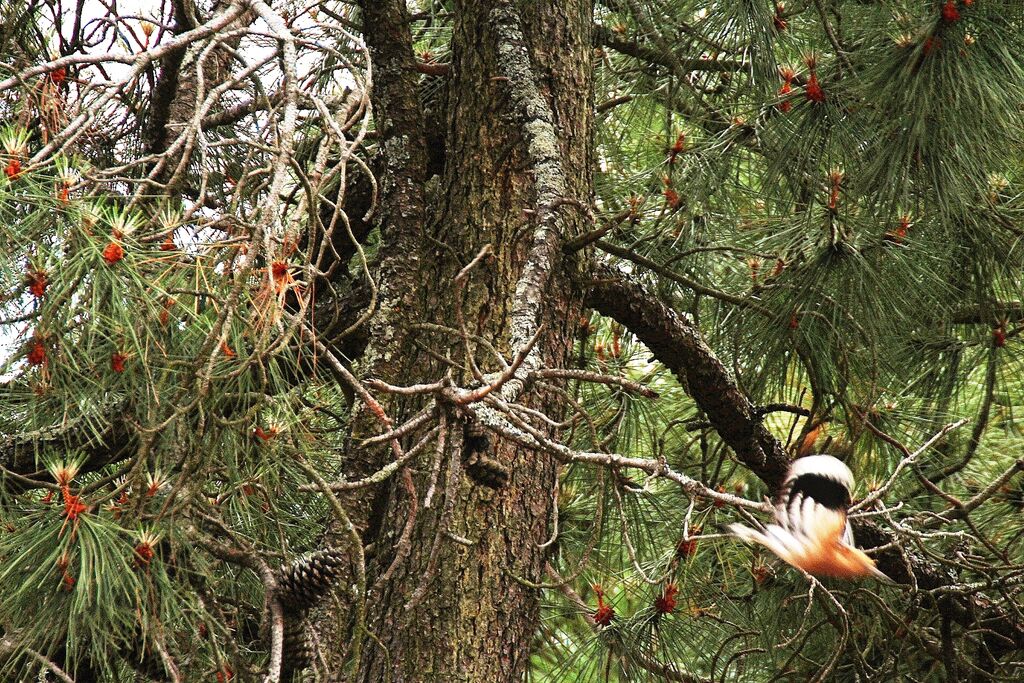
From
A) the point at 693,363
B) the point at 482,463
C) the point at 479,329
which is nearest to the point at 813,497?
the point at 482,463

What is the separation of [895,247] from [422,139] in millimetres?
904

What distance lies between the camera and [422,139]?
1720mm

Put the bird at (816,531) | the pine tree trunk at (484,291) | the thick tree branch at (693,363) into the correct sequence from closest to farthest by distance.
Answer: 1. the bird at (816,531)
2. the pine tree trunk at (484,291)
3. the thick tree branch at (693,363)

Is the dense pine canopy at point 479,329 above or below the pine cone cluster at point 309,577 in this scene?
above

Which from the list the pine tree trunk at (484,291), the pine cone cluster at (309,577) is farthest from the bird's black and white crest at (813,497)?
the pine cone cluster at (309,577)

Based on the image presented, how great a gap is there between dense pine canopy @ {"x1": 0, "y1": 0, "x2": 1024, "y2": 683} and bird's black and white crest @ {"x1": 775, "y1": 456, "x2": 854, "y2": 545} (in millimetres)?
41

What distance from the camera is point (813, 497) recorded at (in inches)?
48.1

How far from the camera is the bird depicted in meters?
1.08

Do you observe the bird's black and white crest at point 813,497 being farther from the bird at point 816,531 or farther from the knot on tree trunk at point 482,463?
the knot on tree trunk at point 482,463

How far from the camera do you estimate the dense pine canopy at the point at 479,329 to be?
1.16 m

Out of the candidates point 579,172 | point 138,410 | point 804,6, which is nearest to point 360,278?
point 579,172

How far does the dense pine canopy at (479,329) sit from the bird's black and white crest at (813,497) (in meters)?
0.04

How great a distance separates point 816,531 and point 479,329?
575 mm

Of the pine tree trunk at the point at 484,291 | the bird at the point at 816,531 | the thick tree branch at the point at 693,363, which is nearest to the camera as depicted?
the bird at the point at 816,531
